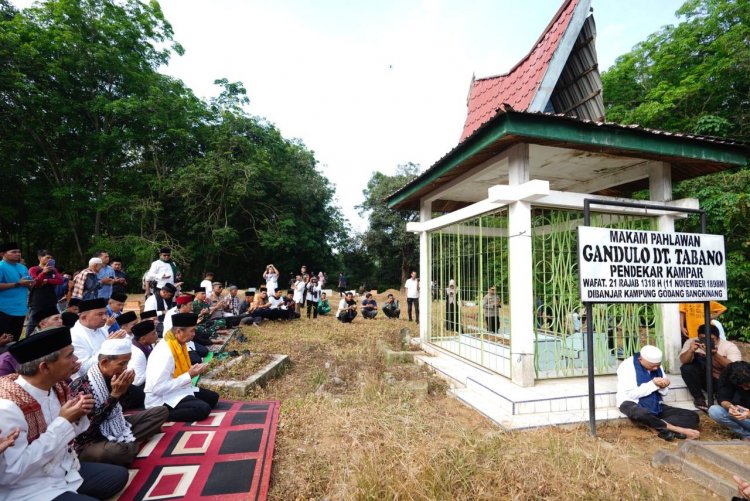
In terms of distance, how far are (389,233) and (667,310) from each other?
76.8 feet

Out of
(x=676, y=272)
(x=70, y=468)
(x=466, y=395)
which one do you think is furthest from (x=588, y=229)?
(x=70, y=468)

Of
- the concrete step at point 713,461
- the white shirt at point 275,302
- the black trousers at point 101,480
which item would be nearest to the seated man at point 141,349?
the black trousers at point 101,480

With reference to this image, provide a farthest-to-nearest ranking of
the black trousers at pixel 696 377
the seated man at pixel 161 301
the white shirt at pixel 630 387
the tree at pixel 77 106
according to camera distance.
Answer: the tree at pixel 77 106
the seated man at pixel 161 301
the black trousers at pixel 696 377
the white shirt at pixel 630 387

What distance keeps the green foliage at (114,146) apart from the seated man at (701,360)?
1812 cm

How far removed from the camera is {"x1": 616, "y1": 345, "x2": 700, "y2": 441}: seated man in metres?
3.77

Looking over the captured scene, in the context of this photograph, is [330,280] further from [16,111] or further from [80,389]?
[80,389]

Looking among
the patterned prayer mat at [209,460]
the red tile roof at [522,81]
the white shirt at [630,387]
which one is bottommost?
the patterned prayer mat at [209,460]

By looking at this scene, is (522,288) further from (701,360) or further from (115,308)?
(115,308)

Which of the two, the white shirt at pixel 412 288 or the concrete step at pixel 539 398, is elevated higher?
the white shirt at pixel 412 288

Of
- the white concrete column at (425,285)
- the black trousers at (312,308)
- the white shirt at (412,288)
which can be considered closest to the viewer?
the white concrete column at (425,285)

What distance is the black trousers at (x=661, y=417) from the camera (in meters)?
3.79

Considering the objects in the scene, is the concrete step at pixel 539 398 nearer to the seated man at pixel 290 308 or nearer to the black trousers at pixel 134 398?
the black trousers at pixel 134 398

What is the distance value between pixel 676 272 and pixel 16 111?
22619 mm

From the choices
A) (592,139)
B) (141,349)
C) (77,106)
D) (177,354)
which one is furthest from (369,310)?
(77,106)
